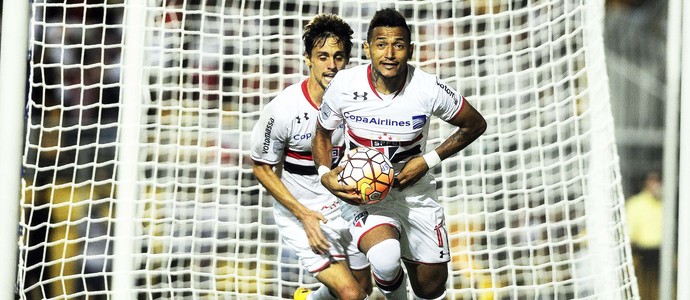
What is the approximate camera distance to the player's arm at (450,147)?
441cm

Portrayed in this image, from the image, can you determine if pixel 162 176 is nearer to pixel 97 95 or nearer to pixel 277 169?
pixel 97 95

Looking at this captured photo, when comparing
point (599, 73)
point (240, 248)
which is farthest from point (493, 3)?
point (240, 248)

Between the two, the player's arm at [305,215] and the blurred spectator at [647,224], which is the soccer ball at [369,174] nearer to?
the player's arm at [305,215]

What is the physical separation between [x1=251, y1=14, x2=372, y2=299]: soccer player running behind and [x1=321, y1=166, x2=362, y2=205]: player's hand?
0.84 feet

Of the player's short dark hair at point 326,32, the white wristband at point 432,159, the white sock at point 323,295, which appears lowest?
the white sock at point 323,295

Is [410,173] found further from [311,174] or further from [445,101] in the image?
[311,174]

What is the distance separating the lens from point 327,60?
475cm

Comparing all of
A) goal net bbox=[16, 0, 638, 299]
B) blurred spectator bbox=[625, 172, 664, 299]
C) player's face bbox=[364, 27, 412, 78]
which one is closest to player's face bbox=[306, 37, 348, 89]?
player's face bbox=[364, 27, 412, 78]

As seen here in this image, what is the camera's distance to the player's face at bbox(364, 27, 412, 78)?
14.1 feet

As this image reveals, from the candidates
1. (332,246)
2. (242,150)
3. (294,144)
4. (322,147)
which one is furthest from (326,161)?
(242,150)

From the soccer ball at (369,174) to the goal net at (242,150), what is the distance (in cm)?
125

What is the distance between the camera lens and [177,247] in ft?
19.8

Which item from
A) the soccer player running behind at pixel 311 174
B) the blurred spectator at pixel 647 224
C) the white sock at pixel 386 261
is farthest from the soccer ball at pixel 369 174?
the blurred spectator at pixel 647 224

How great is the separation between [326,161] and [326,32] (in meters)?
0.61
